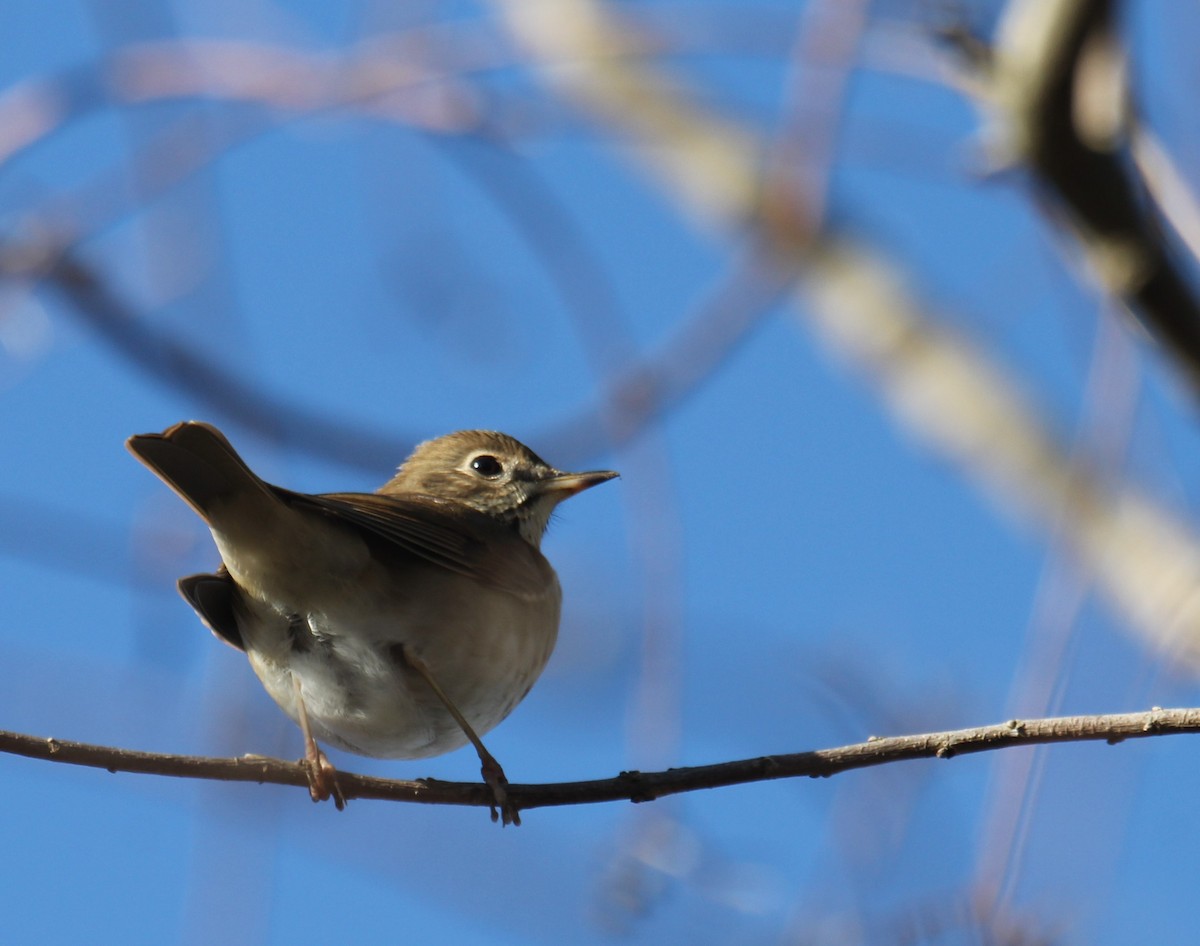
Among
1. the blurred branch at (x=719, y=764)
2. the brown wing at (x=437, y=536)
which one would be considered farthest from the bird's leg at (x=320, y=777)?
the brown wing at (x=437, y=536)

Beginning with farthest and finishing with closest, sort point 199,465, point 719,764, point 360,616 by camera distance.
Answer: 1. point 360,616
2. point 199,465
3. point 719,764

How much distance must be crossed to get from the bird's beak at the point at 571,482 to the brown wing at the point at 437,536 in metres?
0.32

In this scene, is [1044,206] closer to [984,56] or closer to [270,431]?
[984,56]

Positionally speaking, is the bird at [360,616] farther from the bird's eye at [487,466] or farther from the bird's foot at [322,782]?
the bird's eye at [487,466]

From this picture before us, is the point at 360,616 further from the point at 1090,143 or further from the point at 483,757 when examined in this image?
the point at 1090,143

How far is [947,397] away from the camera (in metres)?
10.5

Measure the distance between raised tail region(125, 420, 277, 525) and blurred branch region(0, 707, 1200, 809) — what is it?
955 mm

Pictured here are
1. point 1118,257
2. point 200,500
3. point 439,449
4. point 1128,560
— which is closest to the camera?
point 200,500

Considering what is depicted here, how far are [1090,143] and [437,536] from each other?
7.87 feet

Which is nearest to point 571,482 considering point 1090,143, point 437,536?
point 437,536

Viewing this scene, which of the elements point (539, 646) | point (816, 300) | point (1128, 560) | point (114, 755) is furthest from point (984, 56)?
point (816, 300)

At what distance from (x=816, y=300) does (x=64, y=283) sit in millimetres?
8010

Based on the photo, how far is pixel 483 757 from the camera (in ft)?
13.1

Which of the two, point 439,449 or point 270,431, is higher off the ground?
point 439,449
